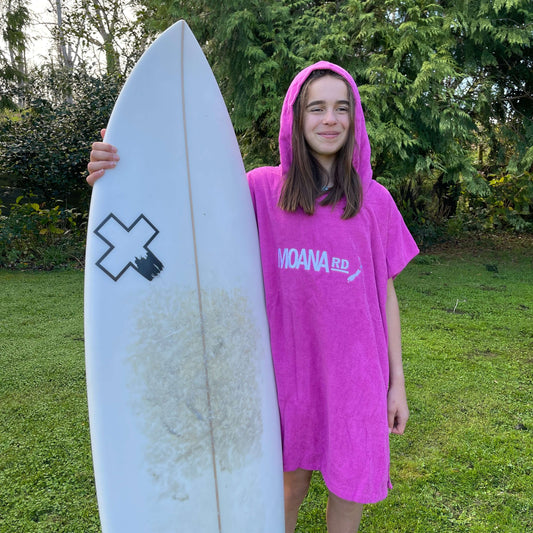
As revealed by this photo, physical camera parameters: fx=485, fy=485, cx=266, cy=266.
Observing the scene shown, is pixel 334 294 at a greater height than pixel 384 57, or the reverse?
pixel 384 57

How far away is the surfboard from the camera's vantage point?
1.55 meters

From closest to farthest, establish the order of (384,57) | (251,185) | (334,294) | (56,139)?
(334,294)
(251,185)
(384,57)
(56,139)

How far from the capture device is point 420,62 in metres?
6.19

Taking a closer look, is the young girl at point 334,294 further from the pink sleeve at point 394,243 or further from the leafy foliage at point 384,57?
the leafy foliage at point 384,57

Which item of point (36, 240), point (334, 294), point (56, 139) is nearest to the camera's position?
point (334, 294)

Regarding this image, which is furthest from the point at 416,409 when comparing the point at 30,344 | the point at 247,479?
the point at 30,344

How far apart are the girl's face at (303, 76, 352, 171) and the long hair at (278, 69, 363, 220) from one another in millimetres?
→ 18

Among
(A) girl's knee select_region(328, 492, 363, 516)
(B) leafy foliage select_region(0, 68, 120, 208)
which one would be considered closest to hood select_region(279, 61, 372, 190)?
(A) girl's knee select_region(328, 492, 363, 516)

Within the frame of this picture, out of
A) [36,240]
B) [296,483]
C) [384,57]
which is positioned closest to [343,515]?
[296,483]

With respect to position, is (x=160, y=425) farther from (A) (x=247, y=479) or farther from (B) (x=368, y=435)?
(B) (x=368, y=435)

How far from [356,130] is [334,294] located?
0.51 metres

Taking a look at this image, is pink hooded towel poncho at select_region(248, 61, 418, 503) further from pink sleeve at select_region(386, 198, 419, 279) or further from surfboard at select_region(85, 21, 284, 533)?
surfboard at select_region(85, 21, 284, 533)

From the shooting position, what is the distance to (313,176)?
4.87ft

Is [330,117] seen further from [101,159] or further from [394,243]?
[101,159]
